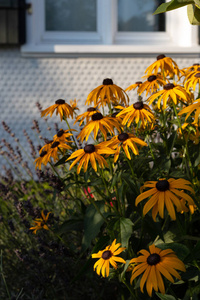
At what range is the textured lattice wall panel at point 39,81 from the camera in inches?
159

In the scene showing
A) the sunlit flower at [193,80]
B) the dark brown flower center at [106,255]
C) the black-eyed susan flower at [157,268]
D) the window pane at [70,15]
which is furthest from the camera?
the window pane at [70,15]

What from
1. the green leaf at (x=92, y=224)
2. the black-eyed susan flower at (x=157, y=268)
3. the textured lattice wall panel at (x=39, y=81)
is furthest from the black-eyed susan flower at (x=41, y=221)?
the textured lattice wall panel at (x=39, y=81)

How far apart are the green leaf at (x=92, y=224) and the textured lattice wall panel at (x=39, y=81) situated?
2622 millimetres

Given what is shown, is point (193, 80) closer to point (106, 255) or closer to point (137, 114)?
point (137, 114)

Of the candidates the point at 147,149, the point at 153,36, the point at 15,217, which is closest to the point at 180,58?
the point at 153,36

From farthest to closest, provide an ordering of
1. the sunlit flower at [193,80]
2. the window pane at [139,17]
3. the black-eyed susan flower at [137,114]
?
the window pane at [139,17]
the sunlit flower at [193,80]
the black-eyed susan flower at [137,114]

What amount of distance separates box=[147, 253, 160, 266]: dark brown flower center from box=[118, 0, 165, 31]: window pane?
371cm

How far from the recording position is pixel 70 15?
14.3ft

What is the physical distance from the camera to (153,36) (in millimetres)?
4469

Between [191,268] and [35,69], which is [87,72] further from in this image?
[191,268]

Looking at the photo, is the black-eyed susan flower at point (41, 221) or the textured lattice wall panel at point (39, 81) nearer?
the black-eyed susan flower at point (41, 221)

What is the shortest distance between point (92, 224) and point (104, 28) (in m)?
3.17

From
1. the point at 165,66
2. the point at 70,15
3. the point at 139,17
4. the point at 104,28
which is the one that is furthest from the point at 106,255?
the point at 139,17

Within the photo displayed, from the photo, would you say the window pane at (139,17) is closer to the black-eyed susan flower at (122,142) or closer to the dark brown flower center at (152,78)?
the dark brown flower center at (152,78)
